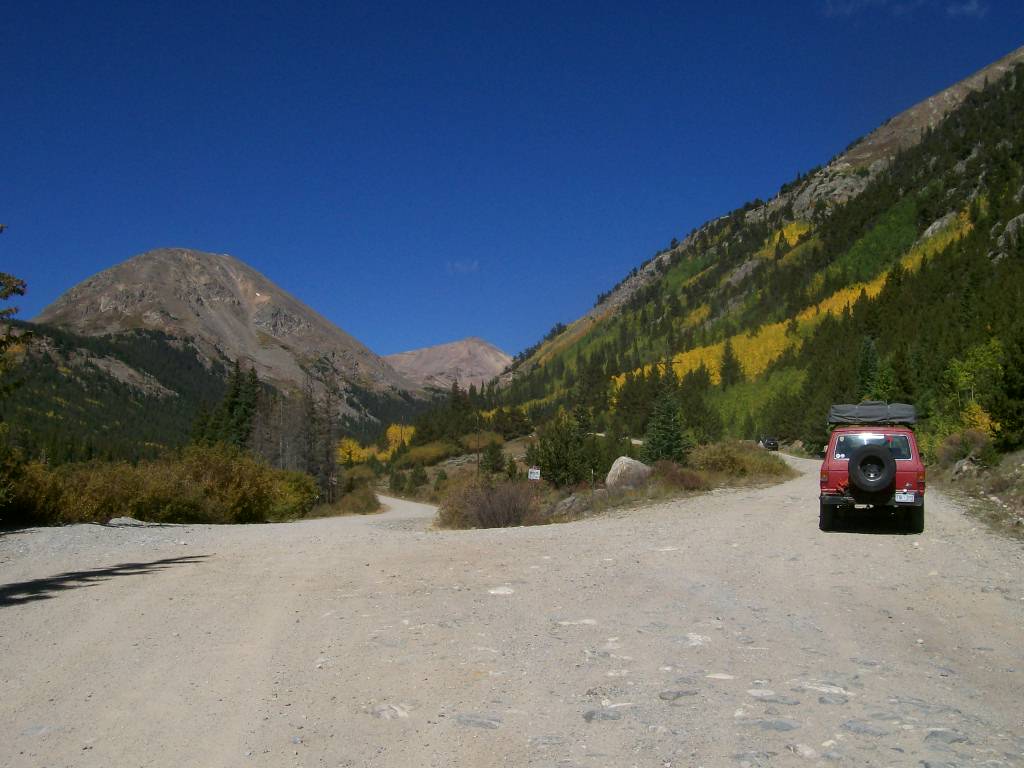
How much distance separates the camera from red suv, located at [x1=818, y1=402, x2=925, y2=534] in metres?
13.5

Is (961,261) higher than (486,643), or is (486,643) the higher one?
(961,261)

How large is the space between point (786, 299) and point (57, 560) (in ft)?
555

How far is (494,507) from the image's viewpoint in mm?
19422

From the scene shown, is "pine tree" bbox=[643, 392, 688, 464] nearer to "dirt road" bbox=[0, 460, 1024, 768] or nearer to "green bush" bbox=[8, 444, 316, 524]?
"green bush" bbox=[8, 444, 316, 524]

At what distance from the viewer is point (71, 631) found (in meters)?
6.98

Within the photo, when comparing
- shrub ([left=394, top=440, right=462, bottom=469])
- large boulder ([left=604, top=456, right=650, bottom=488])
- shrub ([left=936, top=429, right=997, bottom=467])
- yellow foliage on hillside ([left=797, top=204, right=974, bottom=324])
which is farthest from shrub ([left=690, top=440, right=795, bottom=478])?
yellow foliage on hillside ([left=797, top=204, right=974, bottom=324])

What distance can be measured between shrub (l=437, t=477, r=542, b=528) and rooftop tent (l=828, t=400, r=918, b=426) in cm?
812

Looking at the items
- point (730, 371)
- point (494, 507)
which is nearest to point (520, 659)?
point (494, 507)

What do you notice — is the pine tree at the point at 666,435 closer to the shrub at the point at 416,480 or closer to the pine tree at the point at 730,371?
the shrub at the point at 416,480

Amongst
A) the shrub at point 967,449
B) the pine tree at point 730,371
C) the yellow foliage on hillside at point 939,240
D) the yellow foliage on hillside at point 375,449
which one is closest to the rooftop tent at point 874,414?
the shrub at point 967,449

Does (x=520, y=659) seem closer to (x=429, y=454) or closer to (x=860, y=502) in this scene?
(x=860, y=502)

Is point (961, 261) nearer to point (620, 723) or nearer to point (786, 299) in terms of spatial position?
point (786, 299)

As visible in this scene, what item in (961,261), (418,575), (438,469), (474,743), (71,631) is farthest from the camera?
(438,469)

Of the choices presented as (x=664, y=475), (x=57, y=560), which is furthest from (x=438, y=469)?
(x=57, y=560)
